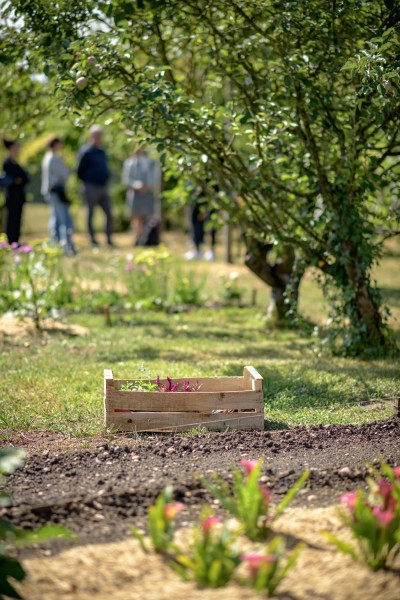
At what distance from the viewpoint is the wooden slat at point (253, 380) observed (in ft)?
16.6

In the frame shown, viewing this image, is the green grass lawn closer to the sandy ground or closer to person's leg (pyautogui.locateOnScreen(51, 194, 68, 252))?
the sandy ground

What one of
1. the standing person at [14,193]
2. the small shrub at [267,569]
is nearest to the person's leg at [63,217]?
the standing person at [14,193]

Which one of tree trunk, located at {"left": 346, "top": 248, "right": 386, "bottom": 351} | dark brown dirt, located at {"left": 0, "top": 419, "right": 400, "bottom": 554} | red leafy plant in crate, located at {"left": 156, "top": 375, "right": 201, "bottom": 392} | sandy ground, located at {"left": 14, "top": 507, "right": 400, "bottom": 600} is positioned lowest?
sandy ground, located at {"left": 14, "top": 507, "right": 400, "bottom": 600}

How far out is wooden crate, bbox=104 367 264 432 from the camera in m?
5.00

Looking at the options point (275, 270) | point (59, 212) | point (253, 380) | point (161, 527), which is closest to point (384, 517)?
point (161, 527)

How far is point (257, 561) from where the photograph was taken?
2762 mm

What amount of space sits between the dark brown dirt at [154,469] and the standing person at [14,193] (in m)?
9.19

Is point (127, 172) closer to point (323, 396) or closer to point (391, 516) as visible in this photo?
point (323, 396)

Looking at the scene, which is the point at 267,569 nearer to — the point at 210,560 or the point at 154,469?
the point at 210,560

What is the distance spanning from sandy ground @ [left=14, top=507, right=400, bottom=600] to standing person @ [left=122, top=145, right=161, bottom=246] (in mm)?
11912

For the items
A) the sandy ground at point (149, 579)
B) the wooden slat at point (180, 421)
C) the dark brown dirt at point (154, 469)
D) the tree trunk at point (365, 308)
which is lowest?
the sandy ground at point (149, 579)

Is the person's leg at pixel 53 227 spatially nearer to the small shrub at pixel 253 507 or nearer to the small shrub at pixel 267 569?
the small shrub at pixel 253 507

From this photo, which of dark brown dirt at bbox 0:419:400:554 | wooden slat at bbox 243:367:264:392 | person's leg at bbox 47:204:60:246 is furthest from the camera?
person's leg at bbox 47:204:60:246

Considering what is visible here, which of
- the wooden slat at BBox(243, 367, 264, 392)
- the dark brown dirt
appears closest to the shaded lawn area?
the wooden slat at BBox(243, 367, 264, 392)
